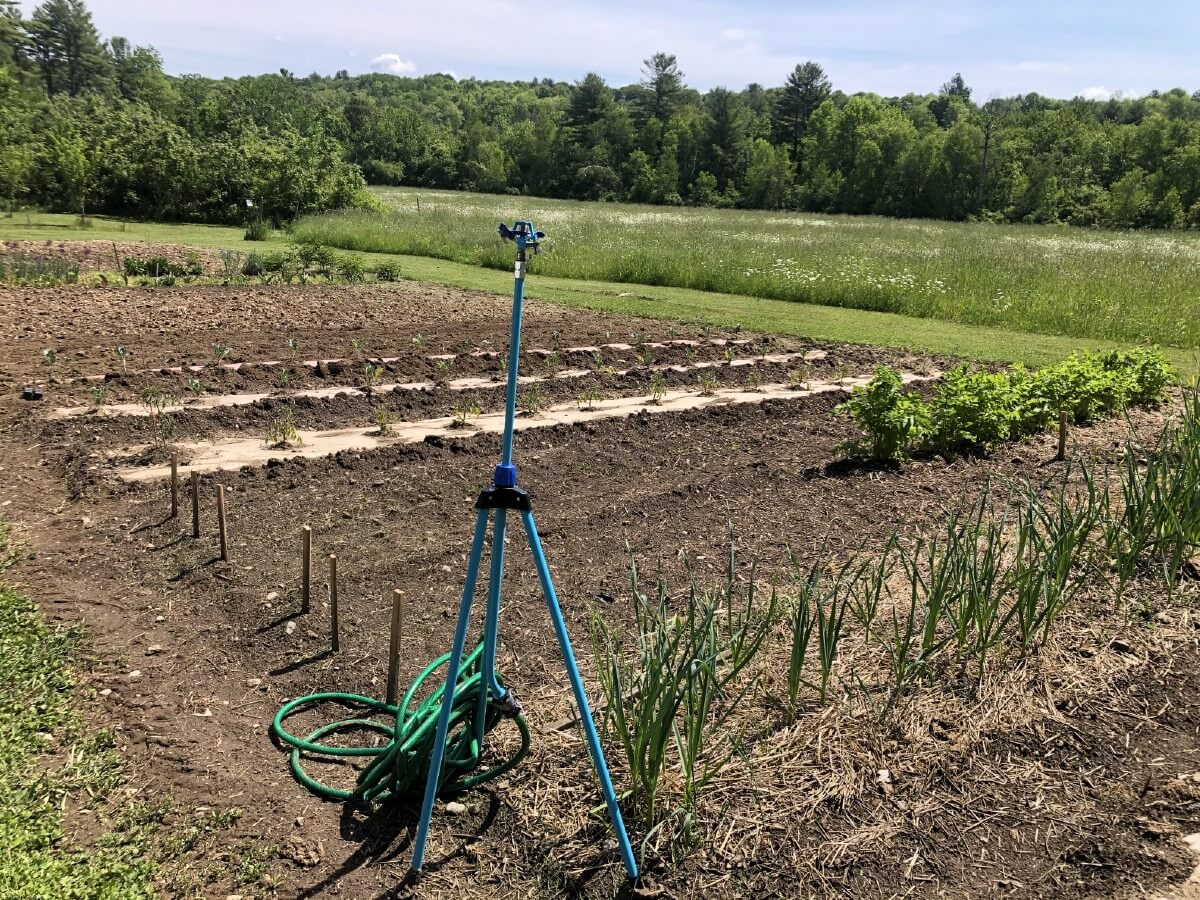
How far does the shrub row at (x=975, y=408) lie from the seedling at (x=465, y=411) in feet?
11.0

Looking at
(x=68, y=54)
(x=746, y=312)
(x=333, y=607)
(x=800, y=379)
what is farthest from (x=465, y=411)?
(x=68, y=54)

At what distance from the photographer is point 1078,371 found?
788 centimetres

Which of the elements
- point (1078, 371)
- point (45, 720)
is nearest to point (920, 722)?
point (45, 720)

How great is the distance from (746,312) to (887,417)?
8536 mm

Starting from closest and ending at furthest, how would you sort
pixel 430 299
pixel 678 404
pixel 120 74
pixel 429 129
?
pixel 678 404, pixel 430 299, pixel 429 129, pixel 120 74

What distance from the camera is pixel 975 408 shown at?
6.86 meters

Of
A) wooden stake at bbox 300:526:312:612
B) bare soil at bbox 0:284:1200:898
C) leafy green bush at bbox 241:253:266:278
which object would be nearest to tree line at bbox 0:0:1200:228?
leafy green bush at bbox 241:253:266:278

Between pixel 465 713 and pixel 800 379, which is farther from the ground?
pixel 800 379

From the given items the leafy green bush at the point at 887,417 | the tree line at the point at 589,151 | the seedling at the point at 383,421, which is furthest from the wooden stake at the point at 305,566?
the tree line at the point at 589,151

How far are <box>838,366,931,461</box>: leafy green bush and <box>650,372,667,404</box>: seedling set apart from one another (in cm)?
261

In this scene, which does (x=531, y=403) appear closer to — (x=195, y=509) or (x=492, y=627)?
(x=195, y=509)

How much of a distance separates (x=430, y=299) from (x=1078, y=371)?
1007 cm

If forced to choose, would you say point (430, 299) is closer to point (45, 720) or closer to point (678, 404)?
point (678, 404)

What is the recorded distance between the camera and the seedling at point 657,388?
356 inches
